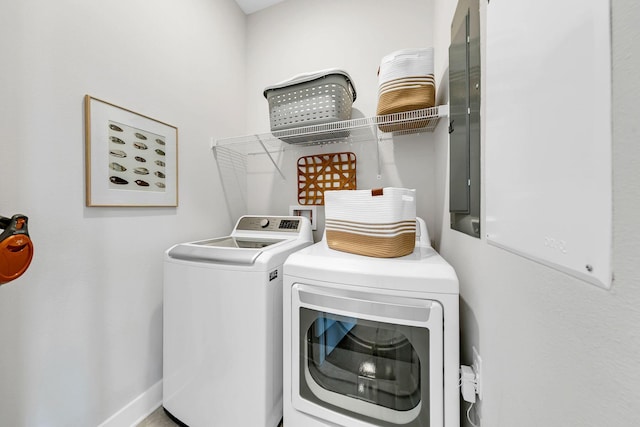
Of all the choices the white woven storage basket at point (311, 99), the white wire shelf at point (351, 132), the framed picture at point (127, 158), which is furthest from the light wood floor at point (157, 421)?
the white woven storage basket at point (311, 99)

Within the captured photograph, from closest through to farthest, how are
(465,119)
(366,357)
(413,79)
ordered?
(465,119) → (366,357) → (413,79)

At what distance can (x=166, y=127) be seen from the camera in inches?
55.2

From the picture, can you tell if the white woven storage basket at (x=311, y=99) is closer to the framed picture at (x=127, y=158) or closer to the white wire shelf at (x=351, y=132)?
the white wire shelf at (x=351, y=132)

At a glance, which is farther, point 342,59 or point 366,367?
point 342,59

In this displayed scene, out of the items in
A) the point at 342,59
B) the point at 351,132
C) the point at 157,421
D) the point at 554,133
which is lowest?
the point at 157,421

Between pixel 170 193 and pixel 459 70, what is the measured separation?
5.43 ft

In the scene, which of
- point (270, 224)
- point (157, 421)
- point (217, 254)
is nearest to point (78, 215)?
point (217, 254)

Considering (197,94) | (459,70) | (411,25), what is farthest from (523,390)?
(197,94)

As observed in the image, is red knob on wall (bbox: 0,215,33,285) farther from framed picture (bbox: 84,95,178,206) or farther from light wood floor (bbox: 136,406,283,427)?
light wood floor (bbox: 136,406,283,427)

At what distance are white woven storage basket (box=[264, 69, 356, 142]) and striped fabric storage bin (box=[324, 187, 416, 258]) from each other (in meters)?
0.59

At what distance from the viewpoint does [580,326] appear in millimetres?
329

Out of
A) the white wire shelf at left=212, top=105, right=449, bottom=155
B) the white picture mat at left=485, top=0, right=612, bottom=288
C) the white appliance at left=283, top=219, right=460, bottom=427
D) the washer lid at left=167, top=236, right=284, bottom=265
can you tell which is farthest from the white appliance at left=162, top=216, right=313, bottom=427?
the white picture mat at left=485, top=0, right=612, bottom=288

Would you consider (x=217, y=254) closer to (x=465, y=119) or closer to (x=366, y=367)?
(x=366, y=367)

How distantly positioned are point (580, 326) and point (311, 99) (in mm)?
1478
